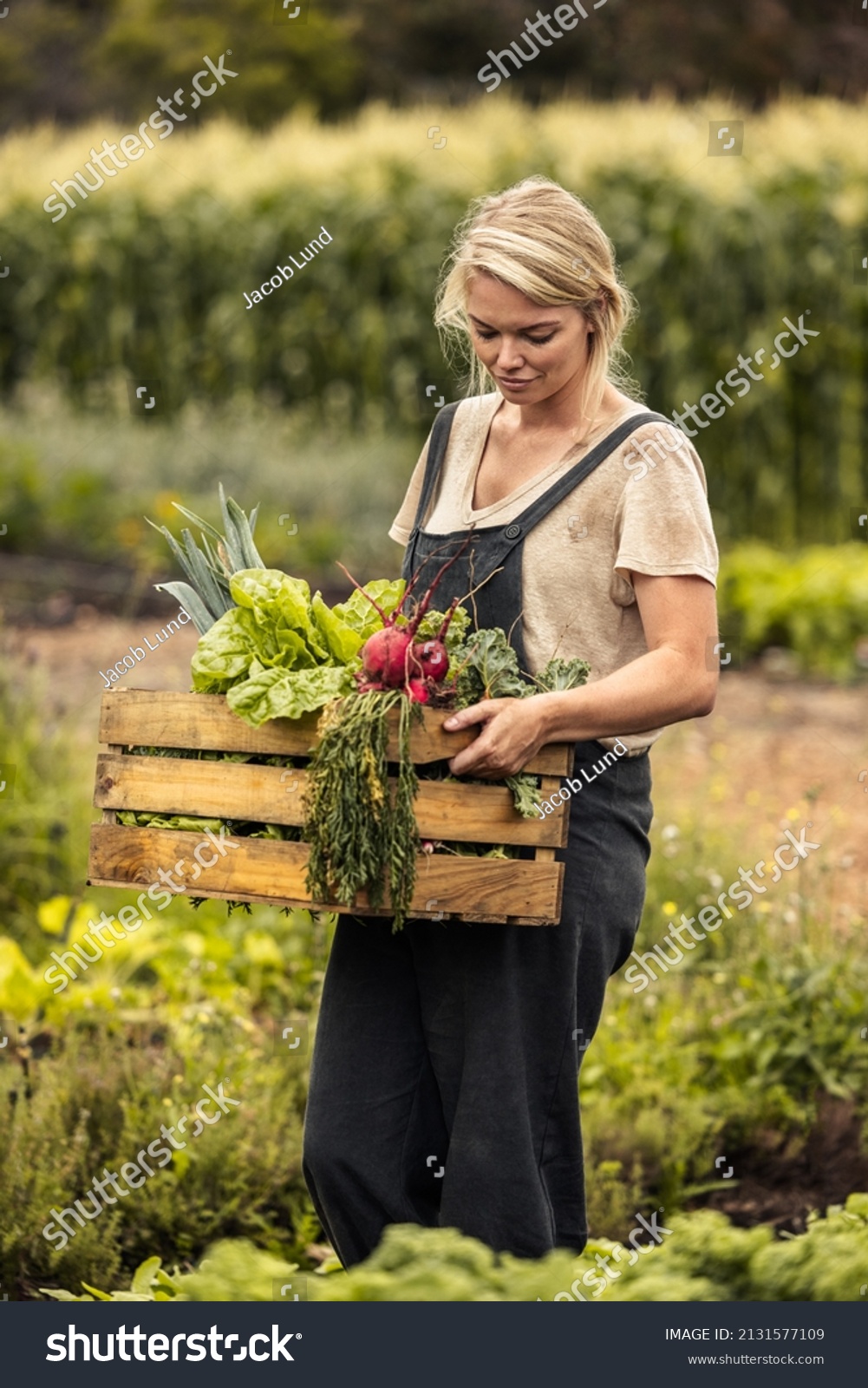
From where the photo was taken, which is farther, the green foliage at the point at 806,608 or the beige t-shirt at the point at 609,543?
the green foliage at the point at 806,608

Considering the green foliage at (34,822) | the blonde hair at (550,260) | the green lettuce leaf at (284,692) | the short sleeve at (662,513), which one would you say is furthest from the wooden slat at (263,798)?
the green foliage at (34,822)

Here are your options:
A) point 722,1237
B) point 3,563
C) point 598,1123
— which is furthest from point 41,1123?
point 3,563

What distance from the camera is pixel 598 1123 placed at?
3914 mm

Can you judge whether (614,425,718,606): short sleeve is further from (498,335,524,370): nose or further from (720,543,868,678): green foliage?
(720,543,868,678): green foliage

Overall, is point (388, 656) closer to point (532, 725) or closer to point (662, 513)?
point (532, 725)

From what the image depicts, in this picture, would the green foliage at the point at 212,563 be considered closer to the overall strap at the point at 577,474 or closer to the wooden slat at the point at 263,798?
the wooden slat at the point at 263,798

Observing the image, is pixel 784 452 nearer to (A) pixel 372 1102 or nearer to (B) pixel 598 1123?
(B) pixel 598 1123

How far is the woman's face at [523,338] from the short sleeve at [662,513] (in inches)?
6.9

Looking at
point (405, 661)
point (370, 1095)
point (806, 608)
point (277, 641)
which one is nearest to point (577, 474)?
point (405, 661)

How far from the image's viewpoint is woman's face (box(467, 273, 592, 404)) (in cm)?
248

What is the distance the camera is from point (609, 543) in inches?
101

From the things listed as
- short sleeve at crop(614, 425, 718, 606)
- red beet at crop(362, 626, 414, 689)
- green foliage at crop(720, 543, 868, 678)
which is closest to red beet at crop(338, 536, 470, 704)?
red beet at crop(362, 626, 414, 689)

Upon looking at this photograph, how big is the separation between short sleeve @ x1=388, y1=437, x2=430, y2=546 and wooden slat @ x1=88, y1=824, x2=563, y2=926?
0.75 meters

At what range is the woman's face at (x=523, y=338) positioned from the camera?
248cm
